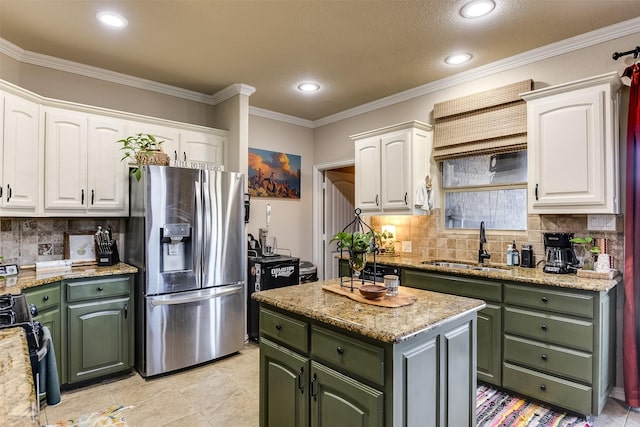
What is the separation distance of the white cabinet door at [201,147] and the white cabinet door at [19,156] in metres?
1.19

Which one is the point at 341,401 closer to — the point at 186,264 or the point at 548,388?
the point at 548,388

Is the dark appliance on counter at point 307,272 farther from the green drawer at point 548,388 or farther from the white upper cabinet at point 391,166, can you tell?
the green drawer at point 548,388

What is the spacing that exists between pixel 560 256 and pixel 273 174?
3.24 metres

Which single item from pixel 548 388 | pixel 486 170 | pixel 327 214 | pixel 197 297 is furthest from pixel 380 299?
pixel 327 214

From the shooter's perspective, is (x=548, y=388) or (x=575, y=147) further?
(x=575, y=147)

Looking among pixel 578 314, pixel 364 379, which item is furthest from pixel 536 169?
pixel 364 379

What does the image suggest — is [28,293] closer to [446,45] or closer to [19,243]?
[19,243]

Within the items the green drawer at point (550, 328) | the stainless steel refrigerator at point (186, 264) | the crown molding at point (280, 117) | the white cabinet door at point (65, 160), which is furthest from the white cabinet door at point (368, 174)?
the white cabinet door at point (65, 160)

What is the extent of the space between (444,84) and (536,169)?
1.35 meters

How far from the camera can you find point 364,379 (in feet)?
5.02

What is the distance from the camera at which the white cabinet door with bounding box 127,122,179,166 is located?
11.1ft

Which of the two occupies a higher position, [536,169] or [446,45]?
[446,45]

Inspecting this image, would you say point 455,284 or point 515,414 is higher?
point 455,284

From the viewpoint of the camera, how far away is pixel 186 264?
3.20m
